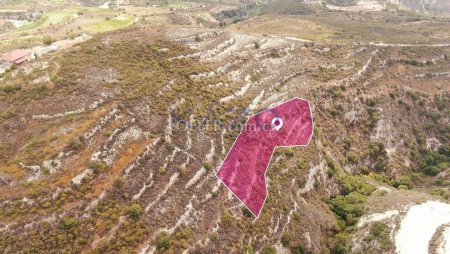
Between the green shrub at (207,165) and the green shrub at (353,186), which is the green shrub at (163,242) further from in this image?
the green shrub at (353,186)

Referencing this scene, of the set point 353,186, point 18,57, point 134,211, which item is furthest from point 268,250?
point 18,57

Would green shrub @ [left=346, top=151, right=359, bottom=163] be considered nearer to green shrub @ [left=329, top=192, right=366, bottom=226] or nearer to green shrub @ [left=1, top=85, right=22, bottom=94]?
green shrub @ [left=329, top=192, right=366, bottom=226]

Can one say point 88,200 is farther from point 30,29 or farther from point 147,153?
point 30,29

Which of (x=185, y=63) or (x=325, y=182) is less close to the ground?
(x=185, y=63)

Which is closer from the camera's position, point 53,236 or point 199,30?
point 53,236

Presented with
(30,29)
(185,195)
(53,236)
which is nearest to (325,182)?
(185,195)

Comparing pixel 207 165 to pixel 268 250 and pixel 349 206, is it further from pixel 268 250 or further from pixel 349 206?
pixel 349 206

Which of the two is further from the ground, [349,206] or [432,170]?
[349,206]

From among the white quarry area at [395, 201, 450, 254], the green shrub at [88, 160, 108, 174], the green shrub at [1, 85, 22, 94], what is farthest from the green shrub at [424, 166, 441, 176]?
the green shrub at [1, 85, 22, 94]
